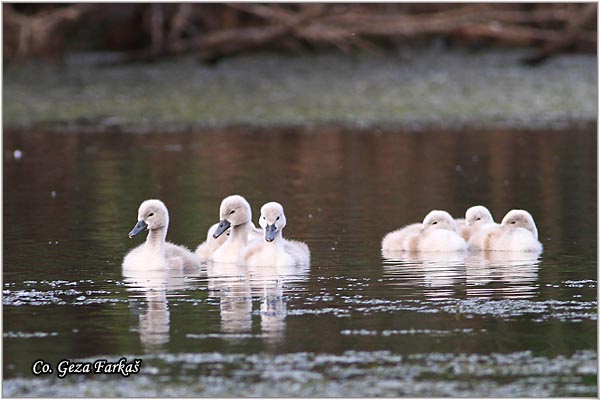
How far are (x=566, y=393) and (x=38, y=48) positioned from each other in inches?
717

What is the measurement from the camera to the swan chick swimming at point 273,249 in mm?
9172

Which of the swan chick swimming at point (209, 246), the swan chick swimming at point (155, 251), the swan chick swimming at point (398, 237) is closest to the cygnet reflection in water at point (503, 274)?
the swan chick swimming at point (398, 237)

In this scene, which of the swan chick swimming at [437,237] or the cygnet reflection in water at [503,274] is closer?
Answer: the cygnet reflection in water at [503,274]

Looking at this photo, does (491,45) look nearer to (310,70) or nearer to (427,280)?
(310,70)

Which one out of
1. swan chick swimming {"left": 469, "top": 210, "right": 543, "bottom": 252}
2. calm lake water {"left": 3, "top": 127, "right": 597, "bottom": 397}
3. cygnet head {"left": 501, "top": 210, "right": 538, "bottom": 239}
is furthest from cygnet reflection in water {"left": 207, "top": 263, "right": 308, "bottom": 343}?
cygnet head {"left": 501, "top": 210, "right": 538, "bottom": 239}

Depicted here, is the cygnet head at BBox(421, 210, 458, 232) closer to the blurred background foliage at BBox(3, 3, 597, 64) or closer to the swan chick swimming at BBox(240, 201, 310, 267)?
the swan chick swimming at BBox(240, 201, 310, 267)

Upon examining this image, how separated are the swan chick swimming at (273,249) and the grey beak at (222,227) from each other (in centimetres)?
21

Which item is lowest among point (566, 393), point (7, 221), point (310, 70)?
point (566, 393)

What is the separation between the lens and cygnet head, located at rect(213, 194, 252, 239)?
955 cm

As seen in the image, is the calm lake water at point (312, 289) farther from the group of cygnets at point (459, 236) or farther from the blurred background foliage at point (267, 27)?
the blurred background foliage at point (267, 27)

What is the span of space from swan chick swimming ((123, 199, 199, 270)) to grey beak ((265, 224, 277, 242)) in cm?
50

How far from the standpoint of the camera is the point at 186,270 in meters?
9.20

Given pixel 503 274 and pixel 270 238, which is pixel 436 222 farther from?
pixel 270 238

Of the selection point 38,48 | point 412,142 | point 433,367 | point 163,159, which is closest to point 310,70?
point 38,48
